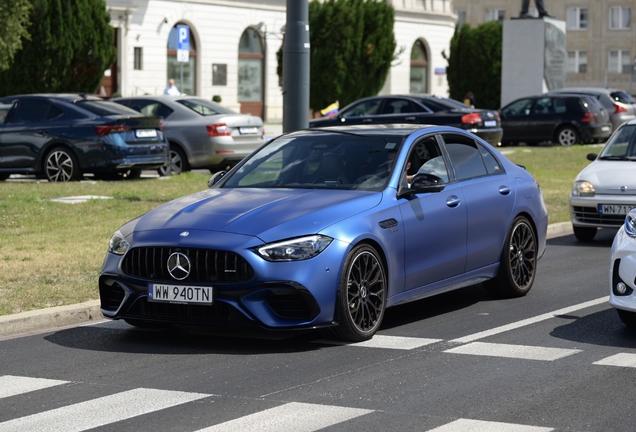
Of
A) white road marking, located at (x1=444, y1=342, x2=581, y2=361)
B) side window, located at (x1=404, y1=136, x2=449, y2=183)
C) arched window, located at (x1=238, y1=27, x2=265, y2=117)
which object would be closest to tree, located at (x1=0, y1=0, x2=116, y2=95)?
arched window, located at (x1=238, y1=27, x2=265, y2=117)

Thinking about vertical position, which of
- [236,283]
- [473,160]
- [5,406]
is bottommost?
[5,406]

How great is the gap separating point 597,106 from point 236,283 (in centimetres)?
A: 3101

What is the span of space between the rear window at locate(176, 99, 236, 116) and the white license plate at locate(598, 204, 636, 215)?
10794 millimetres

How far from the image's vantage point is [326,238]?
806 centimetres

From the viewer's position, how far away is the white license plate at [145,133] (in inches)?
837

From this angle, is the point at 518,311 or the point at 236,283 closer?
the point at 236,283

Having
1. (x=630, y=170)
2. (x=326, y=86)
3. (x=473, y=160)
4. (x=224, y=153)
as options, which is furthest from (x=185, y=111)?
(x=326, y=86)

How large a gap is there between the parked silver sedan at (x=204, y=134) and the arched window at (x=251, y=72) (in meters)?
31.6

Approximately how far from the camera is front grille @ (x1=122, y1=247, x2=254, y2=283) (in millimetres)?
7930

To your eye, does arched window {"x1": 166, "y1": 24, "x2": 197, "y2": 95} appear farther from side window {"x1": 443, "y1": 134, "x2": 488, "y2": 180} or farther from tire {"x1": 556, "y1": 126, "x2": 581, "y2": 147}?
side window {"x1": 443, "y1": 134, "x2": 488, "y2": 180}

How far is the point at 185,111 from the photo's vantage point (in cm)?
2348

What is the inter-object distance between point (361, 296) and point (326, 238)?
54 cm

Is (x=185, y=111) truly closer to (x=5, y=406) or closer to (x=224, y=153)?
(x=224, y=153)

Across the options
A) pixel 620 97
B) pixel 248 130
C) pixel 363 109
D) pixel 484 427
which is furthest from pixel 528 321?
pixel 620 97
